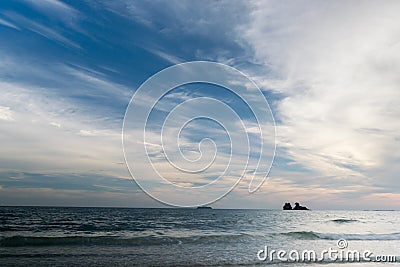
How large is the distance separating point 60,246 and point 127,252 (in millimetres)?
4905

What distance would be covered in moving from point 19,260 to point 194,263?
7.80 m

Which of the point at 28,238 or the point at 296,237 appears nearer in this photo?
the point at 28,238

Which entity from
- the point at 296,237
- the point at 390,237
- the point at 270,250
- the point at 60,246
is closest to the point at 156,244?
the point at 60,246

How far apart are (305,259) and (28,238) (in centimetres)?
1726

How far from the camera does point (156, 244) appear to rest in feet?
75.1

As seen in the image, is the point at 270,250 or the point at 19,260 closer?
the point at 19,260

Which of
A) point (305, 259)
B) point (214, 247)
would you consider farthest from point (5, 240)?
point (305, 259)

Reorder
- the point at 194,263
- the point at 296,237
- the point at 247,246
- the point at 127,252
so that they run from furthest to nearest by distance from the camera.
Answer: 1. the point at 296,237
2. the point at 247,246
3. the point at 127,252
4. the point at 194,263

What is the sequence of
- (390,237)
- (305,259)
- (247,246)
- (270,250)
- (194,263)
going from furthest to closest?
(390,237) → (247,246) → (270,250) → (305,259) → (194,263)

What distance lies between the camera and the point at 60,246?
21.3m

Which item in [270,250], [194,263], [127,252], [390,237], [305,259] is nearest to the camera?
[194,263]

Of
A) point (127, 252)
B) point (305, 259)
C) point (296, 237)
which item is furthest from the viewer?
point (296, 237)

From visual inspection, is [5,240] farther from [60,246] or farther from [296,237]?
[296,237]

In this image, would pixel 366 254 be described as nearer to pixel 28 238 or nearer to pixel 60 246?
pixel 60 246
